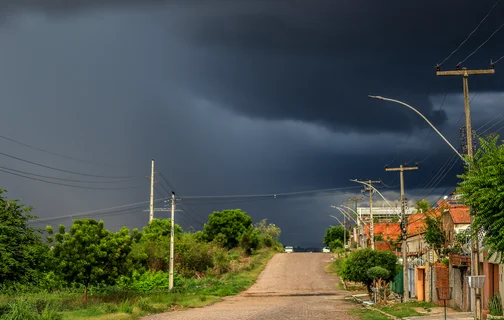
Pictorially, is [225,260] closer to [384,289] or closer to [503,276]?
[384,289]

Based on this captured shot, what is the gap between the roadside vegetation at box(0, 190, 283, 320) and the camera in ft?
107

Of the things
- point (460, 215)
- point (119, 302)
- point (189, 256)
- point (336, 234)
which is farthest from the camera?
point (336, 234)

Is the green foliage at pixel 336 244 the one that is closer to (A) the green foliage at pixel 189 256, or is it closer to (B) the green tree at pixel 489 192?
(A) the green foliage at pixel 189 256

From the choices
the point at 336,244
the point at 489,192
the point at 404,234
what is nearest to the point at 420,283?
the point at 404,234

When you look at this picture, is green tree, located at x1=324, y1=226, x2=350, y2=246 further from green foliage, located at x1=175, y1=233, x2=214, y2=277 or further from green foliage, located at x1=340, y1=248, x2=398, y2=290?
green foliage, located at x1=340, y1=248, x2=398, y2=290

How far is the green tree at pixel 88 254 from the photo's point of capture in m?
42.6

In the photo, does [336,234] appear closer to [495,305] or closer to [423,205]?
[423,205]

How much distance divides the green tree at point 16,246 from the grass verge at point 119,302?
127cm

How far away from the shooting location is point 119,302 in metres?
45.2

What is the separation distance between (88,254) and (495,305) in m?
26.5

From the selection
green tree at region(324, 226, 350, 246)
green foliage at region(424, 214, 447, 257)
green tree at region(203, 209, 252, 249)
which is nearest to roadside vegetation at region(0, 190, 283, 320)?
green foliage at region(424, 214, 447, 257)

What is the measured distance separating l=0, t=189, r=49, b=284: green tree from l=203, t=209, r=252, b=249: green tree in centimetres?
7305

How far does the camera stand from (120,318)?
115 ft

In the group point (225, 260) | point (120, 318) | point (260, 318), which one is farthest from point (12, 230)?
point (225, 260)
